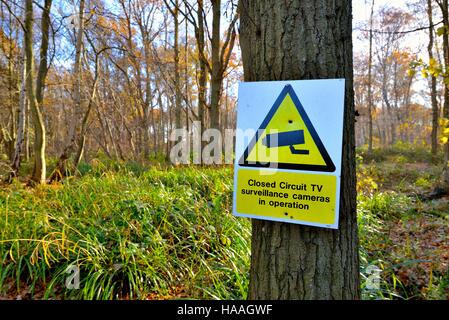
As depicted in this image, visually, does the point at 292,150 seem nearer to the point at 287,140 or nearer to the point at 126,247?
the point at 287,140

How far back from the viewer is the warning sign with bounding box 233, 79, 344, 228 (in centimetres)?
119

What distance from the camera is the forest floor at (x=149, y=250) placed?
232cm

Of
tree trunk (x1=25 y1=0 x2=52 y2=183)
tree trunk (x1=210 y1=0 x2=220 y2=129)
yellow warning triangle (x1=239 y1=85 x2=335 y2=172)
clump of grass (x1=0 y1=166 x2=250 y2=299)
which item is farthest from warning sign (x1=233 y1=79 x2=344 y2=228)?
tree trunk (x1=25 y1=0 x2=52 y2=183)

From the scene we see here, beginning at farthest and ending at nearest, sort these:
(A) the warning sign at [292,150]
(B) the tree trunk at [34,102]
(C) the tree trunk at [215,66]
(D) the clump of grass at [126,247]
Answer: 1. (C) the tree trunk at [215,66]
2. (B) the tree trunk at [34,102]
3. (D) the clump of grass at [126,247]
4. (A) the warning sign at [292,150]

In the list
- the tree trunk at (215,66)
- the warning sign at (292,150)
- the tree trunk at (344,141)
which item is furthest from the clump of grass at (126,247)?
the tree trunk at (215,66)

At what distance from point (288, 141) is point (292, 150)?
0.14 ft

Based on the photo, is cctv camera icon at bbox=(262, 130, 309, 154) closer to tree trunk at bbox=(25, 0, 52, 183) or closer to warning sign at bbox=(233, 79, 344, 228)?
warning sign at bbox=(233, 79, 344, 228)

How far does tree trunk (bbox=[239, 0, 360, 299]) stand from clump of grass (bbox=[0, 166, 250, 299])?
3.48 ft

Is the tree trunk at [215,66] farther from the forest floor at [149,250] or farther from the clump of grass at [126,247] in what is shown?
the clump of grass at [126,247]

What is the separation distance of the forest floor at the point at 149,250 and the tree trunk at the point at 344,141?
1.07 m

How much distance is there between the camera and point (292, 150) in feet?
4.03

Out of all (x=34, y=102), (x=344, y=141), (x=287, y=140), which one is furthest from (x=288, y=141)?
(x=34, y=102)

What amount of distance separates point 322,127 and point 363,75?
99.9 feet
